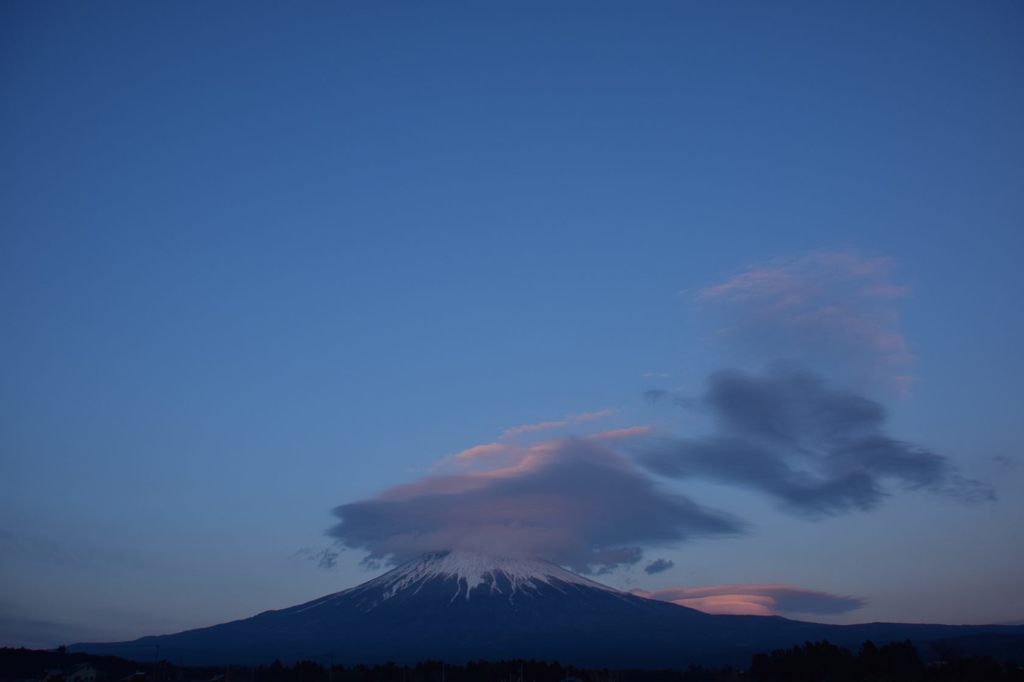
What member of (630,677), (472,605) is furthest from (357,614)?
(630,677)

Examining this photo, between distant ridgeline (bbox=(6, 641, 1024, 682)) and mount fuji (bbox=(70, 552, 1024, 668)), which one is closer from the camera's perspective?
distant ridgeline (bbox=(6, 641, 1024, 682))

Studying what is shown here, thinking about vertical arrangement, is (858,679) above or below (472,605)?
below

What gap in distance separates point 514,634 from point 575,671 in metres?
90.0

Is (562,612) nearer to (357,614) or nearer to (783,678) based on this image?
(357,614)

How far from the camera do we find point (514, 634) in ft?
570

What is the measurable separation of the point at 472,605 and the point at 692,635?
45527 mm

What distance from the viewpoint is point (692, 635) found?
565 feet

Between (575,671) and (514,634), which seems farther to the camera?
(514,634)

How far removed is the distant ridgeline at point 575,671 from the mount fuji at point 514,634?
157ft

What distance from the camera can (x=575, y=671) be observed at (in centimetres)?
8700

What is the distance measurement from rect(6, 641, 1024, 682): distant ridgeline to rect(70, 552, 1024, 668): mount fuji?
4791cm

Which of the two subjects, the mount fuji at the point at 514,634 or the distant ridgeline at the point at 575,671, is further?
the mount fuji at the point at 514,634

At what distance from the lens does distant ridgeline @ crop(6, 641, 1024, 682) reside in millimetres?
61312

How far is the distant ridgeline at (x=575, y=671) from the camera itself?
6131cm
